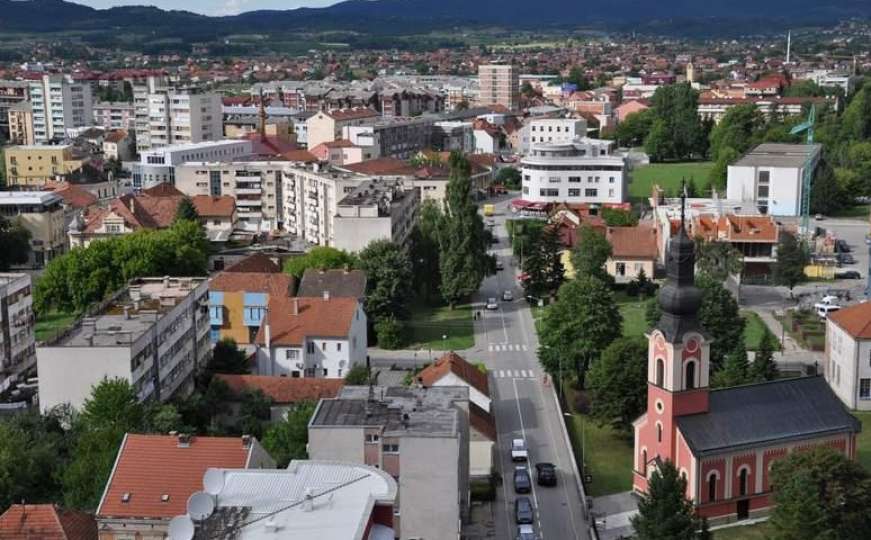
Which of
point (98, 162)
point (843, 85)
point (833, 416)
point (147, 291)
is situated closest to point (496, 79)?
point (843, 85)

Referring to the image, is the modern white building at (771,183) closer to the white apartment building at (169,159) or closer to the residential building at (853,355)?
the residential building at (853,355)

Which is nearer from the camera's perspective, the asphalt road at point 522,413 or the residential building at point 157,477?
the residential building at point 157,477

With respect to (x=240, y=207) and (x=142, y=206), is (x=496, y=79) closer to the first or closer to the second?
(x=240, y=207)

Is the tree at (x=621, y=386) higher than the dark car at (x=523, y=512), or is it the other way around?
the tree at (x=621, y=386)

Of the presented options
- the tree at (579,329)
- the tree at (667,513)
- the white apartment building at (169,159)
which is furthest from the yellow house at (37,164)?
the tree at (667,513)

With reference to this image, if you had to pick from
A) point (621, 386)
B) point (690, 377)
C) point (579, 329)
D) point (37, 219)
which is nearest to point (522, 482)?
point (621, 386)

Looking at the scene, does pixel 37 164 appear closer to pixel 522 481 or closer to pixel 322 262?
pixel 322 262

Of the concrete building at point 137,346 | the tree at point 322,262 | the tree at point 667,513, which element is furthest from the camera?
the tree at point 322,262
